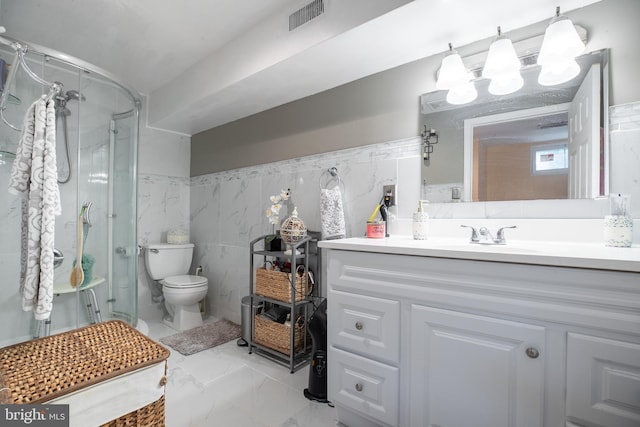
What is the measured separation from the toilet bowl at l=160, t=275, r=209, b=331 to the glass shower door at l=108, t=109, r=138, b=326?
319mm

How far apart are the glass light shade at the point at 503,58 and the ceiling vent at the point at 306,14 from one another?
905 millimetres

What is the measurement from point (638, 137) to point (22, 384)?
2.43 metres

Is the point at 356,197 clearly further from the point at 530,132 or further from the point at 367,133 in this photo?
the point at 530,132

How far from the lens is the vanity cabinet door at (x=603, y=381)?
2.72ft

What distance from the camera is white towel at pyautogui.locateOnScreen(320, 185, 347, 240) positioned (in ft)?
6.36

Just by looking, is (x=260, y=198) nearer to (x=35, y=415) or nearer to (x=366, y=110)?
(x=366, y=110)

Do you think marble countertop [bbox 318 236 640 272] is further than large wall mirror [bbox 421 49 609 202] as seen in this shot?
No

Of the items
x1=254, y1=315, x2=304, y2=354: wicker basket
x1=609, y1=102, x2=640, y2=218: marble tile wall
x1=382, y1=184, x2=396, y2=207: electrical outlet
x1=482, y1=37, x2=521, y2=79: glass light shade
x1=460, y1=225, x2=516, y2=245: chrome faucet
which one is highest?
x1=482, y1=37, x2=521, y2=79: glass light shade

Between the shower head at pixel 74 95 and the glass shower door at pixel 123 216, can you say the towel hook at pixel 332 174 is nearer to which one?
the glass shower door at pixel 123 216

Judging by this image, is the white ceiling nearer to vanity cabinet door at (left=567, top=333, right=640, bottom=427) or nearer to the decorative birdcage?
the decorative birdcage

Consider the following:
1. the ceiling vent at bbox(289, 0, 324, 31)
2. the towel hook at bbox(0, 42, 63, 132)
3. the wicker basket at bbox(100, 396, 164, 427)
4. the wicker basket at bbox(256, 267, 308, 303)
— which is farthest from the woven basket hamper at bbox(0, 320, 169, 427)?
the ceiling vent at bbox(289, 0, 324, 31)

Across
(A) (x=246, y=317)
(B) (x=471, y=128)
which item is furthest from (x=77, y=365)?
(B) (x=471, y=128)

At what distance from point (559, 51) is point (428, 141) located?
0.67 metres

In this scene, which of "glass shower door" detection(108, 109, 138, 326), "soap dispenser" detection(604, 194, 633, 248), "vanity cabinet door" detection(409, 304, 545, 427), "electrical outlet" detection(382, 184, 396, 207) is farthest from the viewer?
"glass shower door" detection(108, 109, 138, 326)
